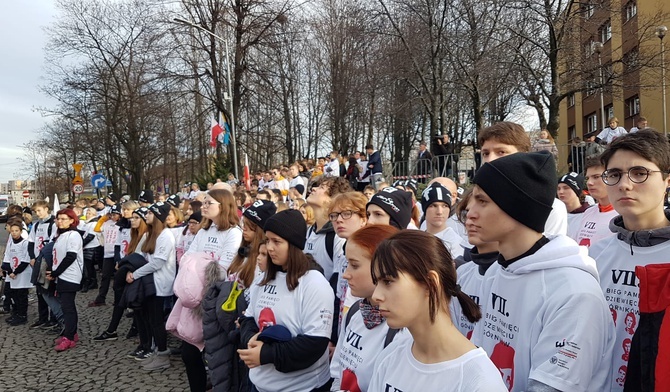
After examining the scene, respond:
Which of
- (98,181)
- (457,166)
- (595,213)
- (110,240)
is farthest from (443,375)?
(98,181)

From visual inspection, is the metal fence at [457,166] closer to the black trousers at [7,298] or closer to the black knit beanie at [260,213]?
the black trousers at [7,298]

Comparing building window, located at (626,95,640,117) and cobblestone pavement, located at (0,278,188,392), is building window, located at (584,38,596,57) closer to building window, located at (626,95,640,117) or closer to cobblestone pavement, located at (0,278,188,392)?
building window, located at (626,95,640,117)

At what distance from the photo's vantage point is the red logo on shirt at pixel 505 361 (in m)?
2.00

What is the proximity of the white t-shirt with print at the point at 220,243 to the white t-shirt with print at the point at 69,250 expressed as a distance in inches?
134

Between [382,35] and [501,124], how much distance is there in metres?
21.6

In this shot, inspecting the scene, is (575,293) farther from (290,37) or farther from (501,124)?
(290,37)

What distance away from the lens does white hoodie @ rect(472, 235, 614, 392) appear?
68.6 inches

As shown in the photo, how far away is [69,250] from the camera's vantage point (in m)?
8.25

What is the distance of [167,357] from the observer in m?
6.90

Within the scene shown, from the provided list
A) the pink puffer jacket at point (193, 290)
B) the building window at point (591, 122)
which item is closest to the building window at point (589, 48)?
the pink puffer jacket at point (193, 290)

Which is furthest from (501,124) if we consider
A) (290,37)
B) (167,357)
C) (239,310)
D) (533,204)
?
(290,37)

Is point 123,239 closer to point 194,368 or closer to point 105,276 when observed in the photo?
point 105,276

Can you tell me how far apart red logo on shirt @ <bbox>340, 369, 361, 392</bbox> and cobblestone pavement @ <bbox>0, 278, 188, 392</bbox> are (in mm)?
4047

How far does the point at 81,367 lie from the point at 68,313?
1311 mm
